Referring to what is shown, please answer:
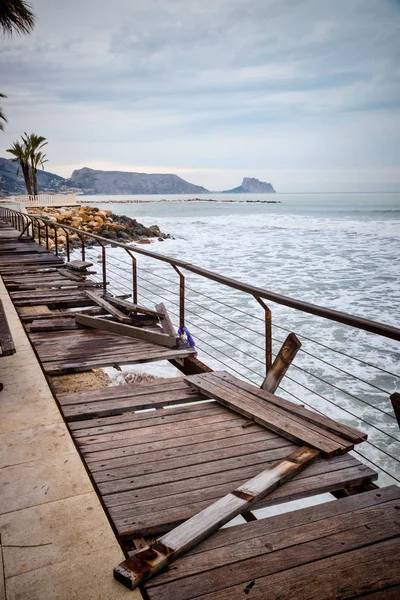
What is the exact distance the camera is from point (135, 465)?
2.65m

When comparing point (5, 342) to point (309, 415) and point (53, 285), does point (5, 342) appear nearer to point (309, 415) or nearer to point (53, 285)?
point (309, 415)

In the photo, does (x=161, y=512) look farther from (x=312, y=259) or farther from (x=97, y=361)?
(x=312, y=259)

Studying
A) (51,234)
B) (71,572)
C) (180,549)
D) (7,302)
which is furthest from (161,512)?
(51,234)

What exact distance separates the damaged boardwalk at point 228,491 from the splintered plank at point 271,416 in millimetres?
10

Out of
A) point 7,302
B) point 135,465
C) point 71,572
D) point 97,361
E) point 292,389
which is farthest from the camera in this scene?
point 292,389

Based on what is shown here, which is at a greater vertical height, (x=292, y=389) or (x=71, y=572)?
(x=71, y=572)

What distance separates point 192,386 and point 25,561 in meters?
2.01

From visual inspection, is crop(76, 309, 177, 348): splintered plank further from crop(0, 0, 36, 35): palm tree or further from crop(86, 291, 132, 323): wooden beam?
crop(0, 0, 36, 35): palm tree

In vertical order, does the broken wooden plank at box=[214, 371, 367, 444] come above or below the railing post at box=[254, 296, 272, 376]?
below

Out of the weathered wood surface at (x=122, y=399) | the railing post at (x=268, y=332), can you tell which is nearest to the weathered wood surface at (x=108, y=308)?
the weathered wood surface at (x=122, y=399)

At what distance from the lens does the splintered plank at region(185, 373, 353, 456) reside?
2.78 metres

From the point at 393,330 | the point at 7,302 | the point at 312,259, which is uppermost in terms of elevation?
the point at 393,330

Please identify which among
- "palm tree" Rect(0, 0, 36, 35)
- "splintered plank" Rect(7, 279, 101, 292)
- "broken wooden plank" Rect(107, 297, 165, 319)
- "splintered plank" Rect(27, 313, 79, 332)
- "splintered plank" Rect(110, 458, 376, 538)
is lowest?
"splintered plank" Rect(7, 279, 101, 292)

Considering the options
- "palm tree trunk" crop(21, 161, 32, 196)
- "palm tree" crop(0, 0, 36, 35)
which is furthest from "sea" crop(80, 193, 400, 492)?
"palm tree trunk" crop(21, 161, 32, 196)
